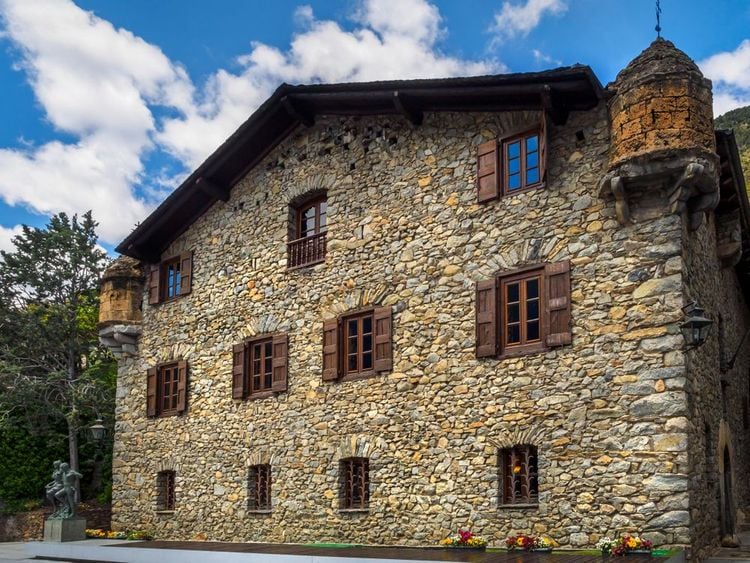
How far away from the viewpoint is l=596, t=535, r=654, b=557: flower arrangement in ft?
36.1

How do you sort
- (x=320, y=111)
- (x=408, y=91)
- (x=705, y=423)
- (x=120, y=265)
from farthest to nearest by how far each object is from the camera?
(x=120, y=265)
(x=320, y=111)
(x=408, y=91)
(x=705, y=423)

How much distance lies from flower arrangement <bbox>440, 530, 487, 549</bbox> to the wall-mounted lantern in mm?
4383

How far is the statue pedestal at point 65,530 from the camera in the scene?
19641 millimetres

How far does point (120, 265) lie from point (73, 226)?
30.9 feet

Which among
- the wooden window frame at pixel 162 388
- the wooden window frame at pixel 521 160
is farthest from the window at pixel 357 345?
the wooden window frame at pixel 162 388

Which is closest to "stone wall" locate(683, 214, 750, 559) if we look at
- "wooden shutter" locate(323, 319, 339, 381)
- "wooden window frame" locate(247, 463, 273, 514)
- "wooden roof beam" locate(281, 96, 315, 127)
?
"wooden shutter" locate(323, 319, 339, 381)

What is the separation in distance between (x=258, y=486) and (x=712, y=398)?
9160mm

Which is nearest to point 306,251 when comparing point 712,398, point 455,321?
point 455,321

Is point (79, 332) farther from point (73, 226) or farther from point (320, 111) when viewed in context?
point (320, 111)

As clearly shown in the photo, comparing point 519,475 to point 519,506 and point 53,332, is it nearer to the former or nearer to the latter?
point 519,506

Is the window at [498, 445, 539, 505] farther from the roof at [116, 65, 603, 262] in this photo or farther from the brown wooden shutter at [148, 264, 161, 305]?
the brown wooden shutter at [148, 264, 161, 305]

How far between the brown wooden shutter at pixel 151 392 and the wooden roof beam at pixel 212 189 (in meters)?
4.67

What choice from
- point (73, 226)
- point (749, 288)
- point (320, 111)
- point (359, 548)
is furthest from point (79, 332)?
point (749, 288)

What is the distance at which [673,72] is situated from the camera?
39.0 ft
